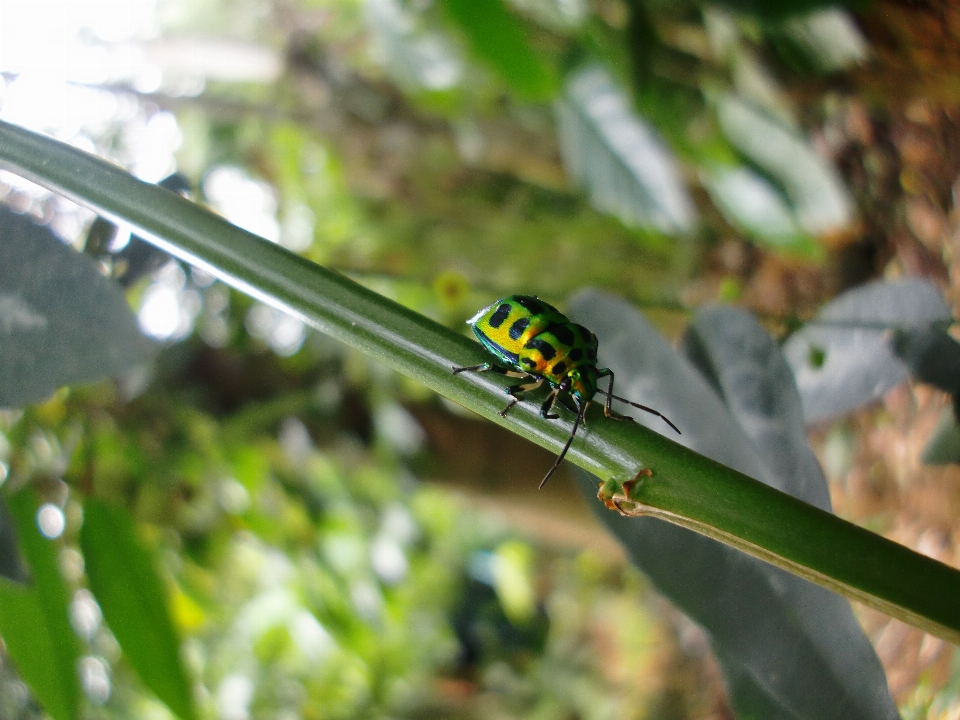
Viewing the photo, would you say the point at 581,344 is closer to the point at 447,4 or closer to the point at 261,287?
the point at 261,287

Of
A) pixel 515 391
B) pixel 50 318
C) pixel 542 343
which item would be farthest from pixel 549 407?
pixel 50 318

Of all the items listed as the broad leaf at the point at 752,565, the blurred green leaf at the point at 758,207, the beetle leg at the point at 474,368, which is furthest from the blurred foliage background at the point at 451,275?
the beetle leg at the point at 474,368

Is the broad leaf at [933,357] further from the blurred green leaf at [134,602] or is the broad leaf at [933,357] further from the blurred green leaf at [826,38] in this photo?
the blurred green leaf at [134,602]

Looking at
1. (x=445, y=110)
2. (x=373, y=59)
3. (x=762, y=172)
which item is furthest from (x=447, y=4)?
(x=373, y=59)

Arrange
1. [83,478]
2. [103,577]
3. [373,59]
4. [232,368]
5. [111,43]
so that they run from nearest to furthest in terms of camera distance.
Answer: [103,577], [83,478], [232,368], [111,43], [373,59]

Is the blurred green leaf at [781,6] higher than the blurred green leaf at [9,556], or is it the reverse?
the blurred green leaf at [781,6]

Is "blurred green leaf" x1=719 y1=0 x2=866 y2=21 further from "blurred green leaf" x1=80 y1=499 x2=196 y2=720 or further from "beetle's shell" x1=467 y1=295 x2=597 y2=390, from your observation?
"blurred green leaf" x1=80 y1=499 x2=196 y2=720

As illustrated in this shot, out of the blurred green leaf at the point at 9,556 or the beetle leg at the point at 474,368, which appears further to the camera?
the blurred green leaf at the point at 9,556
